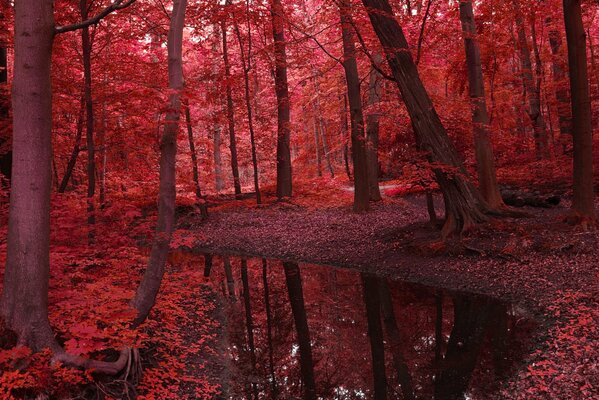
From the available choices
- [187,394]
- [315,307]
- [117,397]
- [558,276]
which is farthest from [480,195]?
[117,397]

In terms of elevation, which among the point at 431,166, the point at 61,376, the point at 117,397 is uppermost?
the point at 431,166

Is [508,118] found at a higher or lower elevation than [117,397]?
higher

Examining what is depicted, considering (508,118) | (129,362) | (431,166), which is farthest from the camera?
(508,118)

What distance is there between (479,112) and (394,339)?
22.9ft

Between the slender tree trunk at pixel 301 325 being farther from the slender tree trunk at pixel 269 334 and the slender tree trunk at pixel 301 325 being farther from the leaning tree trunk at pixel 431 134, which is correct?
the leaning tree trunk at pixel 431 134

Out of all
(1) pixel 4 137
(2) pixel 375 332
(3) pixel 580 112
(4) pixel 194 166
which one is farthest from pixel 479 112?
(1) pixel 4 137

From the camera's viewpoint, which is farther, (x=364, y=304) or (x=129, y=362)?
(x=364, y=304)

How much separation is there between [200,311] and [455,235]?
6.13 metres

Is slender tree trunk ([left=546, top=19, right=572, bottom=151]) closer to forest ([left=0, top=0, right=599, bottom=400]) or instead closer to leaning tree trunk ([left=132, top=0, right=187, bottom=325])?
forest ([left=0, top=0, right=599, bottom=400])

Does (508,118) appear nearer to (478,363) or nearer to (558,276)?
(558,276)

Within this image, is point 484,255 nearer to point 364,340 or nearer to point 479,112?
point 364,340

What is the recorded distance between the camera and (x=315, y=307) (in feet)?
30.9

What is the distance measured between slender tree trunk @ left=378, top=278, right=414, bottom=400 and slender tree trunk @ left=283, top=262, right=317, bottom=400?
1232 mm

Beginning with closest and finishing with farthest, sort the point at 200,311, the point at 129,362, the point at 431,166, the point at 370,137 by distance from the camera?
the point at 129,362, the point at 200,311, the point at 431,166, the point at 370,137
